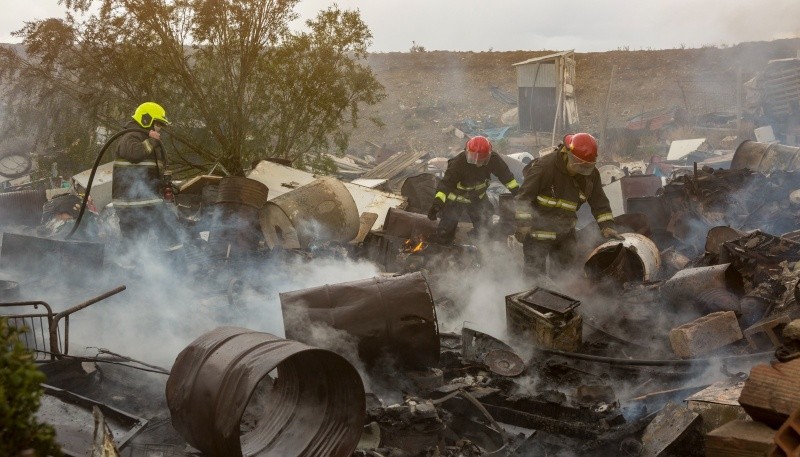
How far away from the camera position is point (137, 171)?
26.9 feet

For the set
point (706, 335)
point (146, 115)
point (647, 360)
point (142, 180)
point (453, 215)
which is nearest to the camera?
point (647, 360)

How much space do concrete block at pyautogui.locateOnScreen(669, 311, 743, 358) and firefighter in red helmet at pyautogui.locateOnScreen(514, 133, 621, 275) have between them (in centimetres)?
139

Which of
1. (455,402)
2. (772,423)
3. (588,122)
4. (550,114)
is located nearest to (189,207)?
(455,402)

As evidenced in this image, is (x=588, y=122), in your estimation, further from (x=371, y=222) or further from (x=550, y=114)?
(x=371, y=222)

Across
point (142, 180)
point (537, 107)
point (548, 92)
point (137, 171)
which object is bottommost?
point (142, 180)

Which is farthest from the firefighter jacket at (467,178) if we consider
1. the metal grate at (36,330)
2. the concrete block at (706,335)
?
the metal grate at (36,330)

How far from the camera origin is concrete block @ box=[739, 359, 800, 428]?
3455mm

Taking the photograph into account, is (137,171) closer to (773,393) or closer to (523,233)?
(523,233)

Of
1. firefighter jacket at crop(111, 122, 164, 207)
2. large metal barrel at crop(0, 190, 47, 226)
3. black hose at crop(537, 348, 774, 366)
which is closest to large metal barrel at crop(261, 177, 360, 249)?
firefighter jacket at crop(111, 122, 164, 207)

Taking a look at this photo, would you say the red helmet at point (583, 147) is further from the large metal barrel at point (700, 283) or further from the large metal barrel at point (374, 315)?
the large metal barrel at point (374, 315)

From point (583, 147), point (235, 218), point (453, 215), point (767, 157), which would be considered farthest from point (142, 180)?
point (767, 157)

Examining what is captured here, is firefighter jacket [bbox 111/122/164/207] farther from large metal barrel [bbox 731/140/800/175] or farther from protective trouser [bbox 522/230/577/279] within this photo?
large metal barrel [bbox 731/140/800/175]

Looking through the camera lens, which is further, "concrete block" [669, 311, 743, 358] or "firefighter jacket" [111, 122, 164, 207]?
"firefighter jacket" [111, 122, 164, 207]

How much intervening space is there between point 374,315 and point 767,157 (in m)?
8.95
